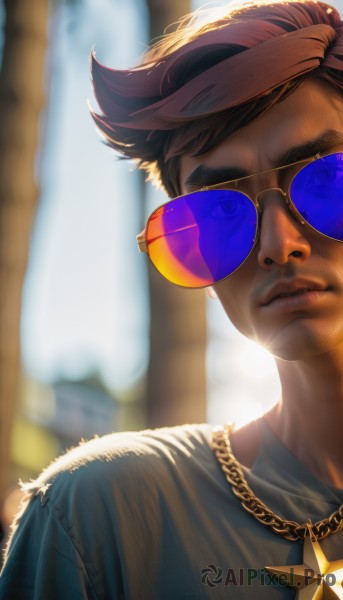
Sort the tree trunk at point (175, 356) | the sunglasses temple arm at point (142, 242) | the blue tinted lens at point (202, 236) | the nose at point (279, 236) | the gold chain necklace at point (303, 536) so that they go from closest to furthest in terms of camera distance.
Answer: the gold chain necklace at point (303, 536) < the nose at point (279, 236) < the blue tinted lens at point (202, 236) < the sunglasses temple arm at point (142, 242) < the tree trunk at point (175, 356)

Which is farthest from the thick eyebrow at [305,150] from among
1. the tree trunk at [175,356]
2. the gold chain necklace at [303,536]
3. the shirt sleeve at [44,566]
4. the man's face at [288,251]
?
the tree trunk at [175,356]

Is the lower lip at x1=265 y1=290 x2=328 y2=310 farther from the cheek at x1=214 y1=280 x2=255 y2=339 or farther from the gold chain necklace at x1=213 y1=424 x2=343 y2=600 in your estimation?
the gold chain necklace at x1=213 y1=424 x2=343 y2=600

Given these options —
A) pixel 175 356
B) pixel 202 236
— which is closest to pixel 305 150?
pixel 202 236

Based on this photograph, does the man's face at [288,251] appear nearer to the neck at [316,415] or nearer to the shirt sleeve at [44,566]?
the neck at [316,415]

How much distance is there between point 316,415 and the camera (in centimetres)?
225

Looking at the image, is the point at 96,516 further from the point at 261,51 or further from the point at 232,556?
the point at 261,51

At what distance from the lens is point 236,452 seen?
2.27 metres

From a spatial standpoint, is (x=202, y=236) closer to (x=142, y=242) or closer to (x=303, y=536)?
(x=142, y=242)

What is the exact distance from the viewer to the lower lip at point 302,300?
2.02 meters

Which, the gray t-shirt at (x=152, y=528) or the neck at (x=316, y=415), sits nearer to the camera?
the gray t-shirt at (x=152, y=528)

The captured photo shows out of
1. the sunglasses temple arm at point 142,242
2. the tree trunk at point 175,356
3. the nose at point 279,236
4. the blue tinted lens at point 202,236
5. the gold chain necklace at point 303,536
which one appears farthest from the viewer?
the tree trunk at point 175,356

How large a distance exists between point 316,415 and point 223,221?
0.61m

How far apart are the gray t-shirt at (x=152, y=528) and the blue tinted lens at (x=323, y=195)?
67 centimetres

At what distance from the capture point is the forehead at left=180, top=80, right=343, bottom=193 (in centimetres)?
211
